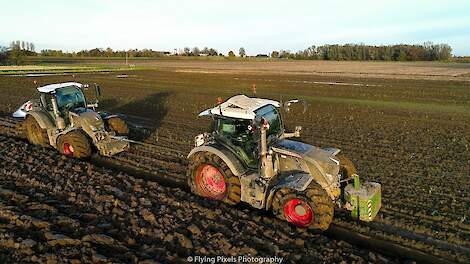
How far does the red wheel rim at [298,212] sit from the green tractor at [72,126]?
5909mm

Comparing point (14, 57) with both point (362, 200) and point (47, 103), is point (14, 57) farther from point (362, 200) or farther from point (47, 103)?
point (362, 200)

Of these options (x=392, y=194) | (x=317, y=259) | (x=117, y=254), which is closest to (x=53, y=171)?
(x=117, y=254)

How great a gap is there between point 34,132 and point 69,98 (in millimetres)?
1594

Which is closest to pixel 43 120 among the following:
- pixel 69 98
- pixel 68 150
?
pixel 69 98

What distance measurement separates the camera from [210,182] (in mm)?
7867

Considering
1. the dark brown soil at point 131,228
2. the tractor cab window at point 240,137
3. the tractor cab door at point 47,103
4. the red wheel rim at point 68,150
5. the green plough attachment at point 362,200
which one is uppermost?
the tractor cab door at point 47,103

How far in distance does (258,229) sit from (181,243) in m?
1.32

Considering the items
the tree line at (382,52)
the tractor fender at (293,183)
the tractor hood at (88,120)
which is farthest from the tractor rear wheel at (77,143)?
the tree line at (382,52)

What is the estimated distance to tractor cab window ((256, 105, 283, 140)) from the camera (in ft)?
23.9

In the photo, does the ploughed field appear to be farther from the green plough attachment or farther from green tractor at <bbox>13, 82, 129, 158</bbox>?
green tractor at <bbox>13, 82, 129, 158</bbox>

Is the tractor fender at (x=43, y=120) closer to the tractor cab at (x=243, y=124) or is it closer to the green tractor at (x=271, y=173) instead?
the green tractor at (x=271, y=173)

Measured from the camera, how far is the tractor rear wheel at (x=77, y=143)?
10.1 meters

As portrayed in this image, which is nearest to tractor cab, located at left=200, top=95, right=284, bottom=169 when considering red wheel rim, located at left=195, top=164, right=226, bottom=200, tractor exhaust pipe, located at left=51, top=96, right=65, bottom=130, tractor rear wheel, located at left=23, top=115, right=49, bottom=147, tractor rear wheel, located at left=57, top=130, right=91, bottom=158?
red wheel rim, located at left=195, top=164, right=226, bottom=200

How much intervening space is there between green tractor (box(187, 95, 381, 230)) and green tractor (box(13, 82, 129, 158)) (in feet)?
12.8
